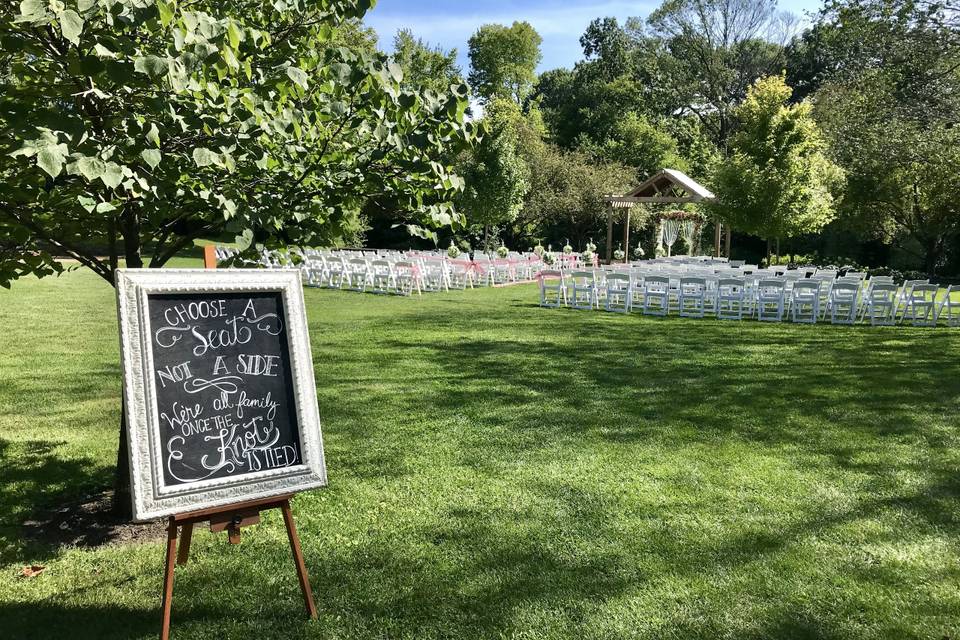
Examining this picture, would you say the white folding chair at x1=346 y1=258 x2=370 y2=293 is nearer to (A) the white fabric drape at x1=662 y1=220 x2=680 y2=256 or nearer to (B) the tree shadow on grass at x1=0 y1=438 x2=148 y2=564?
(B) the tree shadow on grass at x1=0 y1=438 x2=148 y2=564

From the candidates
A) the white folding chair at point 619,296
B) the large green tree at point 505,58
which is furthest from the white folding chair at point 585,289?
the large green tree at point 505,58

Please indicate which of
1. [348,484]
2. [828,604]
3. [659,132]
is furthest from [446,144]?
[659,132]

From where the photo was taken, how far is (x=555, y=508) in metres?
4.62

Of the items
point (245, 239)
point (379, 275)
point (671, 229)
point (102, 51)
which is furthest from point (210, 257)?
point (671, 229)

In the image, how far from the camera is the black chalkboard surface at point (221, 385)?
3021mm

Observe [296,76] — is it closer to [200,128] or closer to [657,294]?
[200,128]

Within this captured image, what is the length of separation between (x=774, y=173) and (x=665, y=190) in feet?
22.6

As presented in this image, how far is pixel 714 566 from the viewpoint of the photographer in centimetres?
386

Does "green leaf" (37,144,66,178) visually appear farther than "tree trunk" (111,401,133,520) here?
No

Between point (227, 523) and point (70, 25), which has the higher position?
point (70, 25)

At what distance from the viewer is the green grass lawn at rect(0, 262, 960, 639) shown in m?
3.41

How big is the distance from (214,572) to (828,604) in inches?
129

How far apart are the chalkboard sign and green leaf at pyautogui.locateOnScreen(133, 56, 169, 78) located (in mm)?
882

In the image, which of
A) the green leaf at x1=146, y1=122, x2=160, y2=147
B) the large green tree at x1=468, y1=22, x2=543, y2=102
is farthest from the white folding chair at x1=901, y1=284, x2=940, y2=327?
the large green tree at x1=468, y1=22, x2=543, y2=102
